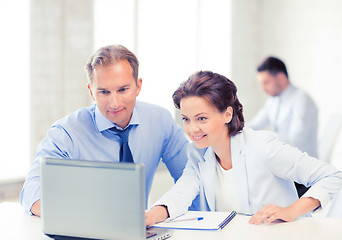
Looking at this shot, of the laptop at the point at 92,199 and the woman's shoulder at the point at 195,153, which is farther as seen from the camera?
the woman's shoulder at the point at 195,153

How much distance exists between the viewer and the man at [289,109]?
14.1ft

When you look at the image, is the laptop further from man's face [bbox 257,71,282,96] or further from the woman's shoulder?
man's face [bbox 257,71,282,96]

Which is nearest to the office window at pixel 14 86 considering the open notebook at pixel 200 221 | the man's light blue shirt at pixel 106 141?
the man's light blue shirt at pixel 106 141

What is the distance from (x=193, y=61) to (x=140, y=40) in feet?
3.40

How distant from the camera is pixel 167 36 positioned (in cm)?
511

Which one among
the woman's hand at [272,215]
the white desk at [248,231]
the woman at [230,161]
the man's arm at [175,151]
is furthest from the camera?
the man's arm at [175,151]

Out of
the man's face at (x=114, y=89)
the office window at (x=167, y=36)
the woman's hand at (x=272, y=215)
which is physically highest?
the office window at (x=167, y=36)

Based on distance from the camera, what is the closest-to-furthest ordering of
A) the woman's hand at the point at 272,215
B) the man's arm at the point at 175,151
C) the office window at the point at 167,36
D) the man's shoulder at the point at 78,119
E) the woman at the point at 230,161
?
the woman's hand at the point at 272,215 → the woman at the point at 230,161 → the man's shoulder at the point at 78,119 → the man's arm at the point at 175,151 → the office window at the point at 167,36

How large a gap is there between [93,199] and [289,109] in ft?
11.1

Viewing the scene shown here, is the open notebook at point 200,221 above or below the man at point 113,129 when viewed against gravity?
below

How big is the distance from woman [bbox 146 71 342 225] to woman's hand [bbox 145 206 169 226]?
3.8 inches

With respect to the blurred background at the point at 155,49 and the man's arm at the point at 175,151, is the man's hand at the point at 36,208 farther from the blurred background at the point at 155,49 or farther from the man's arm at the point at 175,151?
the blurred background at the point at 155,49

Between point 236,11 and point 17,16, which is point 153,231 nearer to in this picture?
point 17,16

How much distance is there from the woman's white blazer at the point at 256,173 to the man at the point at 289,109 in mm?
2346
